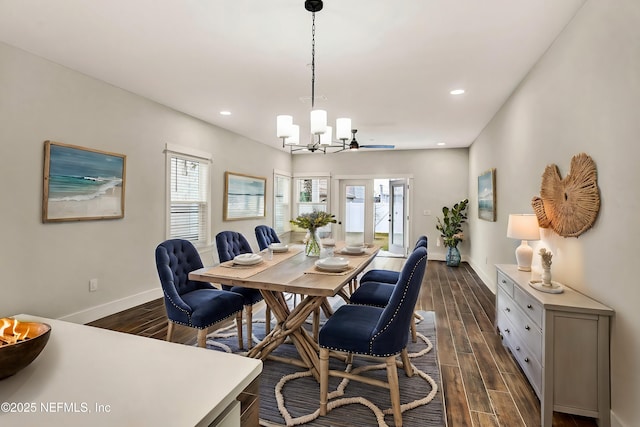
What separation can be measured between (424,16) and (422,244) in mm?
1610

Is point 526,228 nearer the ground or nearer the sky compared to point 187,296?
nearer the sky

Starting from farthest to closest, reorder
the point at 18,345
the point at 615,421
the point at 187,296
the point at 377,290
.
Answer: the point at 377,290
the point at 187,296
the point at 615,421
the point at 18,345

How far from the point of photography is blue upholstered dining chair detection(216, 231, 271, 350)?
2.82 metres

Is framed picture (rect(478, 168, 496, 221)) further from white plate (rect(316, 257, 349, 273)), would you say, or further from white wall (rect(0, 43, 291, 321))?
white wall (rect(0, 43, 291, 321))

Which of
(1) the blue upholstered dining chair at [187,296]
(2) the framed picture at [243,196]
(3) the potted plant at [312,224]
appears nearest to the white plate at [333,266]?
(3) the potted plant at [312,224]

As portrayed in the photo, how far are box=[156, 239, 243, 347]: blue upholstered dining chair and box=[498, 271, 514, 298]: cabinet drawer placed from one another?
219 cm

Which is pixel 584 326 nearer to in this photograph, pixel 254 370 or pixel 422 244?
pixel 422 244

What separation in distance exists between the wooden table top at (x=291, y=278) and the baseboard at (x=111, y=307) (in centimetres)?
189

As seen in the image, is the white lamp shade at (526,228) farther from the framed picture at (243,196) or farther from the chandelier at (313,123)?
the framed picture at (243,196)

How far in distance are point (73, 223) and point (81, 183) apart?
1.33 feet

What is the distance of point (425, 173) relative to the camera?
737 centimetres

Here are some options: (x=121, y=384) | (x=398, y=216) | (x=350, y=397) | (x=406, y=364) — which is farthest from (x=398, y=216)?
(x=121, y=384)

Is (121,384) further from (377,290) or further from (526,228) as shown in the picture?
(526,228)

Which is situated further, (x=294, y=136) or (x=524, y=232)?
(x=294, y=136)
